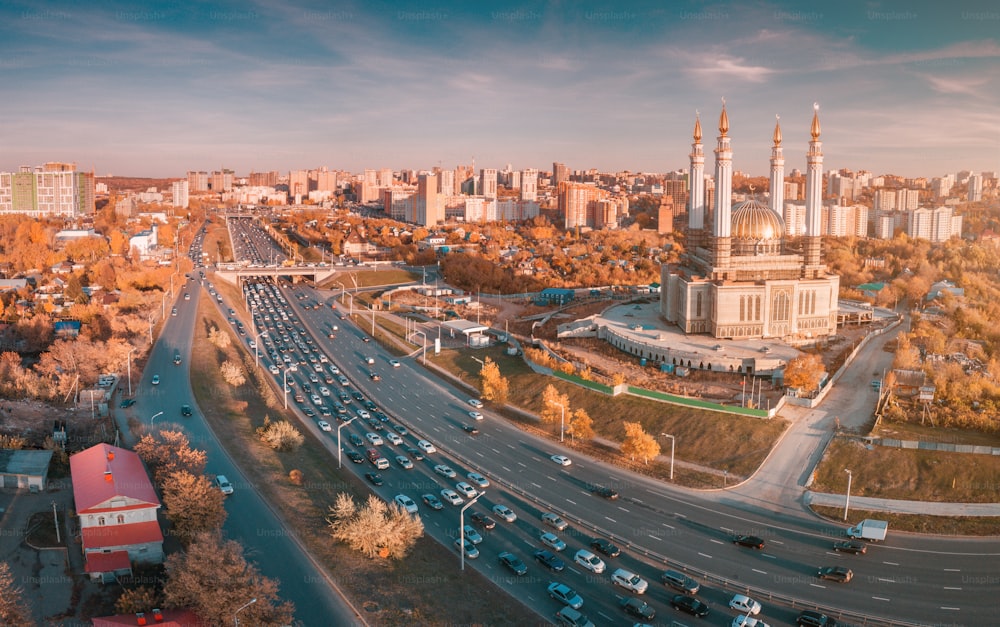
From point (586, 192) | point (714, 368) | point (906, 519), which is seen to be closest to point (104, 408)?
point (714, 368)

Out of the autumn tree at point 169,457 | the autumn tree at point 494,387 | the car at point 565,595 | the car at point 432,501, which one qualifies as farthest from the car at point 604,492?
the autumn tree at point 169,457

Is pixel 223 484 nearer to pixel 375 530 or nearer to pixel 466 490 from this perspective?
pixel 375 530

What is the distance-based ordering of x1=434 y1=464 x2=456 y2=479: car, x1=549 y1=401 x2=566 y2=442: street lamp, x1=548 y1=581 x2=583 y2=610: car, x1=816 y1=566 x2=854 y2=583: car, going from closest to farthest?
x1=548 y1=581 x2=583 y2=610: car → x1=816 y1=566 x2=854 y2=583: car → x1=434 y1=464 x2=456 y2=479: car → x1=549 y1=401 x2=566 y2=442: street lamp

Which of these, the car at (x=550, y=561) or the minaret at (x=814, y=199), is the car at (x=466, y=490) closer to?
the car at (x=550, y=561)

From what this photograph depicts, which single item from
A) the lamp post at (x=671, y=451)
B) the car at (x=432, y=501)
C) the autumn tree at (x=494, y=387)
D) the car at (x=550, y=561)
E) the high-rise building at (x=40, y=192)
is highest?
the high-rise building at (x=40, y=192)

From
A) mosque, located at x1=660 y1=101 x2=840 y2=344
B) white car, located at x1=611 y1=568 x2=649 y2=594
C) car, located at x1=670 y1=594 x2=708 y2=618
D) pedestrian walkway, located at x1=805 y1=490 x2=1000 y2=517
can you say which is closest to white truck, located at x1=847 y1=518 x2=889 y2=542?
pedestrian walkway, located at x1=805 y1=490 x2=1000 y2=517

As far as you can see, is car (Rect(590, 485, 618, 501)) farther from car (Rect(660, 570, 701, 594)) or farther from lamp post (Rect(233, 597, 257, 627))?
lamp post (Rect(233, 597, 257, 627))
